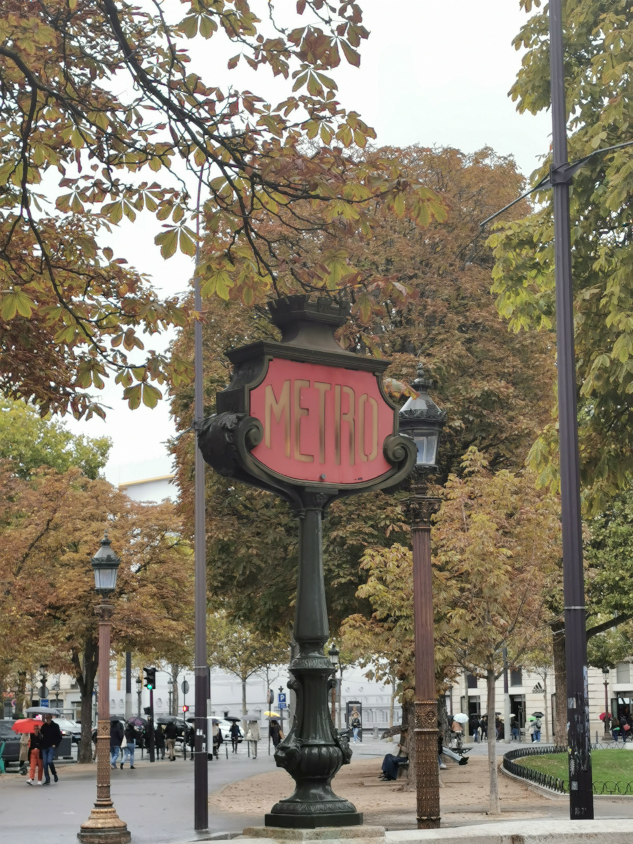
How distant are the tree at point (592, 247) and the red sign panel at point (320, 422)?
10.9 metres

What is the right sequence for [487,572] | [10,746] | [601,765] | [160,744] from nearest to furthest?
[487,572], [601,765], [10,746], [160,744]

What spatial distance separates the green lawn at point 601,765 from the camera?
1053 inches

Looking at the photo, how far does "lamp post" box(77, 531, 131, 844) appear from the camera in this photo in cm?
1869

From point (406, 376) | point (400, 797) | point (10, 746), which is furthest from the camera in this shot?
point (10, 746)

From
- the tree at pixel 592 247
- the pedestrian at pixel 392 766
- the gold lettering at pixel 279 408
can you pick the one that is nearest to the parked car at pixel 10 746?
the pedestrian at pixel 392 766

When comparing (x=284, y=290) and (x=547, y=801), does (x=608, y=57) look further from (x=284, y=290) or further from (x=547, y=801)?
(x=547, y=801)

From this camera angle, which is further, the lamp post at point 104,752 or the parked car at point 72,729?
the parked car at point 72,729

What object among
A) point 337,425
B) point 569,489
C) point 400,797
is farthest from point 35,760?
point 337,425

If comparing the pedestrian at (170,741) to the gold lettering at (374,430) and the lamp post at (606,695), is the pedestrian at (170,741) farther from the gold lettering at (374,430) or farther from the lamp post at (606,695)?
the gold lettering at (374,430)

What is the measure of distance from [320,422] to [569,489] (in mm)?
6899

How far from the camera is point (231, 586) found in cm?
3022

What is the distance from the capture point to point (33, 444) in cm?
5938

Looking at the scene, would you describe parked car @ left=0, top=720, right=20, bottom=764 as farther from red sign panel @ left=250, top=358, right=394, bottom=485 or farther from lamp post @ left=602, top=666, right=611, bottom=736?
red sign panel @ left=250, top=358, right=394, bottom=485

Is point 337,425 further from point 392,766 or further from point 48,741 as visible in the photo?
point 48,741
